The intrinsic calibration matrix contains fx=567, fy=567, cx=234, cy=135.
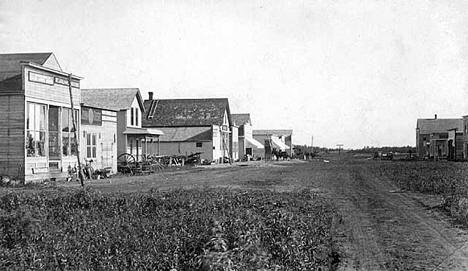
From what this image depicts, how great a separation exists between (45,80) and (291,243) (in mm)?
21501

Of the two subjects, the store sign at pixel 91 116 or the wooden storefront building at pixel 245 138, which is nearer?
the store sign at pixel 91 116

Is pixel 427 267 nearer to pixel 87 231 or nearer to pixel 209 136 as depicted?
pixel 87 231

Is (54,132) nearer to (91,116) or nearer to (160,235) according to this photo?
(91,116)

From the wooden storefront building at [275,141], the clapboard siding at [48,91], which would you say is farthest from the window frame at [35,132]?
the wooden storefront building at [275,141]

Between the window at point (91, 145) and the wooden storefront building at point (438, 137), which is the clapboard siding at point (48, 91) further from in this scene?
the wooden storefront building at point (438, 137)

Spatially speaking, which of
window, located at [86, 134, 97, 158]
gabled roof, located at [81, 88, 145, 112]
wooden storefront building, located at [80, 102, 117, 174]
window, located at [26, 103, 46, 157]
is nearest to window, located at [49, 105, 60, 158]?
window, located at [26, 103, 46, 157]

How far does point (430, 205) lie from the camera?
1806 centimetres

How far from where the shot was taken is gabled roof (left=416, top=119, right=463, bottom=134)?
94031mm

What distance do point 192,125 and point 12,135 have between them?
3612cm

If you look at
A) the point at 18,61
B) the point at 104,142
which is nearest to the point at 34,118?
the point at 18,61

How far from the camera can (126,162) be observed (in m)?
40.5

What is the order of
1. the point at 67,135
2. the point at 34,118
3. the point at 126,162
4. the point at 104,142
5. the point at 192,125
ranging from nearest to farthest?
1. the point at 34,118
2. the point at 67,135
3. the point at 104,142
4. the point at 126,162
5. the point at 192,125

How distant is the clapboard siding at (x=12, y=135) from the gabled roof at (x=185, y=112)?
35.9m

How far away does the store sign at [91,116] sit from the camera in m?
34.1
